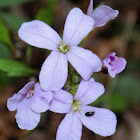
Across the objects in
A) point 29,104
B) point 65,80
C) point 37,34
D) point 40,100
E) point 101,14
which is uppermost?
point 101,14

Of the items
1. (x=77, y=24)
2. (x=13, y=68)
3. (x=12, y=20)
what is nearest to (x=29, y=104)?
(x=13, y=68)

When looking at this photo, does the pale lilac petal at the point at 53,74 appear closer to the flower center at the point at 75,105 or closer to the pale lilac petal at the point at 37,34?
the pale lilac petal at the point at 37,34

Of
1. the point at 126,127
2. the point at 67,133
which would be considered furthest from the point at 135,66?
the point at 67,133

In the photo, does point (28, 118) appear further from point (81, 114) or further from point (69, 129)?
point (81, 114)

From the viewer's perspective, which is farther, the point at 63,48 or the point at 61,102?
the point at 63,48

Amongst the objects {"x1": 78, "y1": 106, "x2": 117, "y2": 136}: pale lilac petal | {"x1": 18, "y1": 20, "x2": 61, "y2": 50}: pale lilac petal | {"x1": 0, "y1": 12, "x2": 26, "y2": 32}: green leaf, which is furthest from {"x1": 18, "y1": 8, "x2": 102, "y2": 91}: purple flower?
{"x1": 0, "y1": 12, "x2": 26, "y2": 32}: green leaf

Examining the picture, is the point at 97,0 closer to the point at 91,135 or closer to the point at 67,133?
the point at 91,135

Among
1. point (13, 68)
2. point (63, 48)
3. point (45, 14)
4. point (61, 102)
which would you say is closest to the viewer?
point (61, 102)
